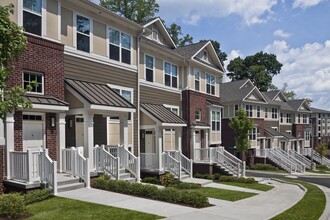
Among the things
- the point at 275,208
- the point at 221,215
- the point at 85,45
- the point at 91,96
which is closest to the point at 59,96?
the point at 91,96

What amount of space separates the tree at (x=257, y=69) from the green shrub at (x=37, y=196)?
65.7 meters

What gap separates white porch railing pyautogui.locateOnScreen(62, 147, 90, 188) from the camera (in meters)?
12.5

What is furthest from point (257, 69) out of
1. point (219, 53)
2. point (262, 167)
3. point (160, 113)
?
point (160, 113)

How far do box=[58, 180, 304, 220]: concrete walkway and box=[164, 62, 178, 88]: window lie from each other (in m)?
11.5

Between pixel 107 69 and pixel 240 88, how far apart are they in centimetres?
2563

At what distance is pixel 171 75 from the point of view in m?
23.1

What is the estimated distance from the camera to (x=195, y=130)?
2544 cm

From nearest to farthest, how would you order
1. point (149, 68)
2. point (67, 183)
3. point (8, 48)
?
point (8, 48)
point (67, 183)
point (149, 68)

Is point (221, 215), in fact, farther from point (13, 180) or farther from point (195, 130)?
point (195, 130)

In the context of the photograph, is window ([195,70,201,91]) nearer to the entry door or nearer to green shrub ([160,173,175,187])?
green shrub ([160,173,175,187])

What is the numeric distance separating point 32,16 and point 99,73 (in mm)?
4384

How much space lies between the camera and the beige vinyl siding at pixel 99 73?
14406 millimetres

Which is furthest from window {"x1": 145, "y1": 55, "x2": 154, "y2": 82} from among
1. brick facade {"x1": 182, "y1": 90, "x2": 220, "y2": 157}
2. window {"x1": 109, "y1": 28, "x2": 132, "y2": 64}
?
brick facade {"x1": 182, "y1": 90, "x2": 220, "y2": 157}

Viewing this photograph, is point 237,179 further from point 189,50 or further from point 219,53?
point 219,53
